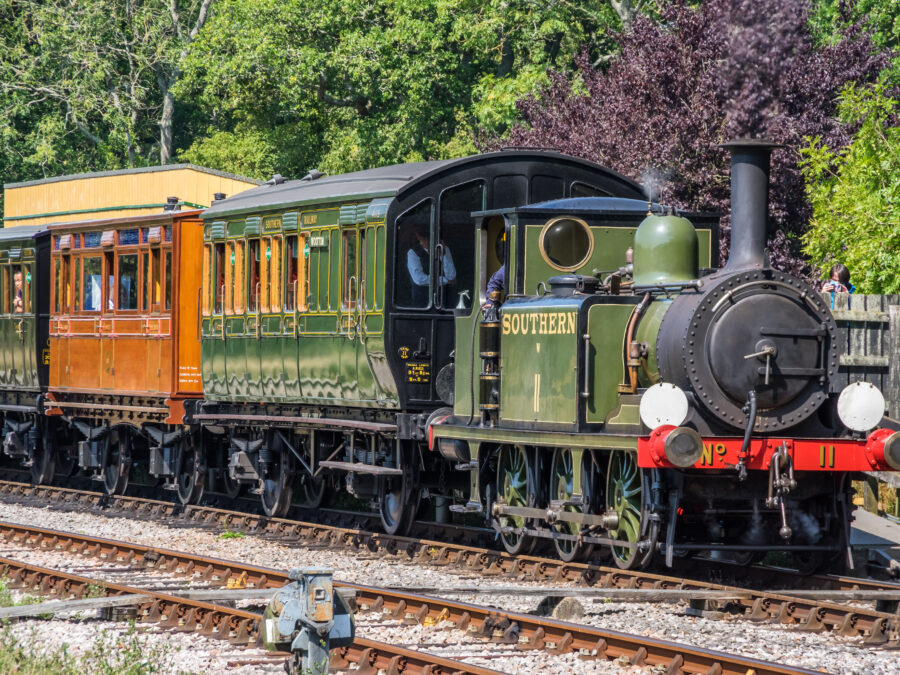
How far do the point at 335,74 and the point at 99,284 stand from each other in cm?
1218

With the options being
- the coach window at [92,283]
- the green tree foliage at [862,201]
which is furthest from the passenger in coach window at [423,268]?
the coach window at [92,283]

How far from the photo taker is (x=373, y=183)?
14109 mm

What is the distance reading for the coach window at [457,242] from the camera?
532 inches

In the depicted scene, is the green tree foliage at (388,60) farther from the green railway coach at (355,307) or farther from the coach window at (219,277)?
the green railway coach at (355,307)

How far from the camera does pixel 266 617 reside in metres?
7.29

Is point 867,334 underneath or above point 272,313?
underneath

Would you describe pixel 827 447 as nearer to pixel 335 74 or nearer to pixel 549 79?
pixel 549 79

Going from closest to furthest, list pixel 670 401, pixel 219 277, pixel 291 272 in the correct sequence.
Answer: pixel 670 401 → pixel 291 272 → pixel 219 277

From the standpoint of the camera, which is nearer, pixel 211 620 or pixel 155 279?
pixel 211 620

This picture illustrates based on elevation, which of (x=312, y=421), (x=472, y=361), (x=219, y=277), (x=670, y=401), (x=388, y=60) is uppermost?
(x=388, y=60)

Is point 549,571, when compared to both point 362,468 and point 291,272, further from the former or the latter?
point 291,272

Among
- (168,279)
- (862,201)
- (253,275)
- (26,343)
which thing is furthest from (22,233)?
(862,201)

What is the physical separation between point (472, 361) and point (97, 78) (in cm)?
3019

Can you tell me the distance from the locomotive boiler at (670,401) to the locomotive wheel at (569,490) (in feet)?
0.05
